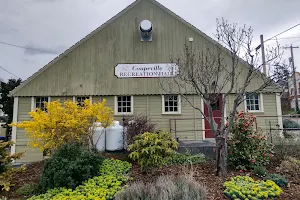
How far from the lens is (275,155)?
6.24 metres

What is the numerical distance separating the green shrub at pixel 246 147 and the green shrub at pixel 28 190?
4.98 meters

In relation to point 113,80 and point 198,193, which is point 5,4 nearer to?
point 113,80

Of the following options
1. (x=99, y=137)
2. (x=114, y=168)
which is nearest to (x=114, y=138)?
(x=99, y=137)

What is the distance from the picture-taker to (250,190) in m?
3.99

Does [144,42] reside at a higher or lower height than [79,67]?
higher

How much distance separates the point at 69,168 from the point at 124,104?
5.52 metres

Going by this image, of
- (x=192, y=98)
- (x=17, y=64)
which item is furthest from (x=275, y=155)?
(x=17, y=64)

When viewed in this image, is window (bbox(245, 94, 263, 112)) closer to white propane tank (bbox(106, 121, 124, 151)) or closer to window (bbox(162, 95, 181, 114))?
window (bbox(162, 95, 181, 114))

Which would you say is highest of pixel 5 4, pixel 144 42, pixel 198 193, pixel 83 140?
pixel 5 4

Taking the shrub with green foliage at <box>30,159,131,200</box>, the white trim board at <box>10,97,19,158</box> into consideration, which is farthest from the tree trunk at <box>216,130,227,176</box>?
the white trim board at <box>10,97,19,158</box>

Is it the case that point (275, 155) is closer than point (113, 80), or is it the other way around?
point (275, 155)

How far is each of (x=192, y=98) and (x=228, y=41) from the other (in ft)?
14.6

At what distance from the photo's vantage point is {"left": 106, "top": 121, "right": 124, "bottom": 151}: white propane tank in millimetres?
7675

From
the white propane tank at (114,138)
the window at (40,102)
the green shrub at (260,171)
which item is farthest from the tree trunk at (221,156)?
the window at (40,102)
